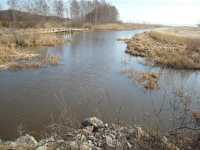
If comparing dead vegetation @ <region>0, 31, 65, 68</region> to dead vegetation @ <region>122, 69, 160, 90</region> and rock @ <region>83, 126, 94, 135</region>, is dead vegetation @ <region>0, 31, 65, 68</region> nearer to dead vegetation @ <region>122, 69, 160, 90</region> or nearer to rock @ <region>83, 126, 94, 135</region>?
dead vegetation @ <region>122, 69, 160, 90</region>

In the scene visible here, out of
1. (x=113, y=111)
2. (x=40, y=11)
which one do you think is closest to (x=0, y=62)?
(x=113, y=111)

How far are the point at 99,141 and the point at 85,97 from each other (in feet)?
15.5

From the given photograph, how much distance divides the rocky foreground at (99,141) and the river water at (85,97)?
781mm

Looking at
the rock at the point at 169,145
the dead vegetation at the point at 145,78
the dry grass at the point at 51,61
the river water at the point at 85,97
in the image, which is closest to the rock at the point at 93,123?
the river water at the point at 85,97

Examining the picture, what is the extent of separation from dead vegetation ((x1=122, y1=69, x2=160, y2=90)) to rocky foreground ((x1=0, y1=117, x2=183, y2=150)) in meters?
5.63

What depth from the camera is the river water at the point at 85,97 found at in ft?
25.3

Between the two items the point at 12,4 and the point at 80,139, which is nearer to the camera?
the point at 80,139

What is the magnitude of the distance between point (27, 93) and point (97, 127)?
5080mm

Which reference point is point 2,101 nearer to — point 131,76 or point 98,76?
point 98,76

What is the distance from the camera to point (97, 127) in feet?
22.4

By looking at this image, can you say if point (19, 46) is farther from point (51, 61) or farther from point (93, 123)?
point (93, 123)

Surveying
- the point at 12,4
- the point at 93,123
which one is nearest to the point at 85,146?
the point at 93,123

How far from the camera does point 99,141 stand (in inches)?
222

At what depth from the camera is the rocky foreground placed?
4336 millimetres
